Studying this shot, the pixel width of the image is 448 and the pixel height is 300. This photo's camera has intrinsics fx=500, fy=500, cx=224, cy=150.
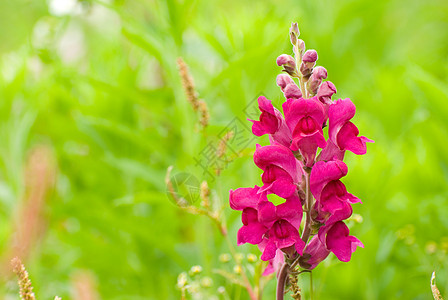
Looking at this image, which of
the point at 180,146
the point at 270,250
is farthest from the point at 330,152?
the point at 180,146

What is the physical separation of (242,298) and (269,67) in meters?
0.59

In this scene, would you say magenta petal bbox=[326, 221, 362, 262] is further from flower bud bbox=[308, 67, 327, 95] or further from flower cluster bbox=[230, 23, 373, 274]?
flower bud bbox=[308, 67, 327, 95]

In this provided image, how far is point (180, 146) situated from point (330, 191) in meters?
1.01

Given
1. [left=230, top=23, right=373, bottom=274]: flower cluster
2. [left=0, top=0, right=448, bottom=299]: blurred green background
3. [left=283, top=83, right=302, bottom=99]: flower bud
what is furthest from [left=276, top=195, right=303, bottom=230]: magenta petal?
[left=0, top=0, right=448, bottom=299]: blurred green background

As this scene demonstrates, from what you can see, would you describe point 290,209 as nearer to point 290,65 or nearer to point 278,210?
point 278,210

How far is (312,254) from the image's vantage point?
539mm

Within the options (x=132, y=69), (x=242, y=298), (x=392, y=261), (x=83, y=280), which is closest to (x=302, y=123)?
(x=83, y=280)

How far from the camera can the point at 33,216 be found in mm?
268

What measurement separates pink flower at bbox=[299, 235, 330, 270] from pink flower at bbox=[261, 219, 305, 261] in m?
0.03

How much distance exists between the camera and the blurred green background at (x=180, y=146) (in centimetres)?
118

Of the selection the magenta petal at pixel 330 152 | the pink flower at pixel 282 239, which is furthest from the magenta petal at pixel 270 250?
the magenta petal at pixel 330 152

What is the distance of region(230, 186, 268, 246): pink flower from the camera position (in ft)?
1.73

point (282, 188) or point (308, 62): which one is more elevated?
point (308, 62)

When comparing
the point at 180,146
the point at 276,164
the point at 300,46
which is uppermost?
the point at 180,146
